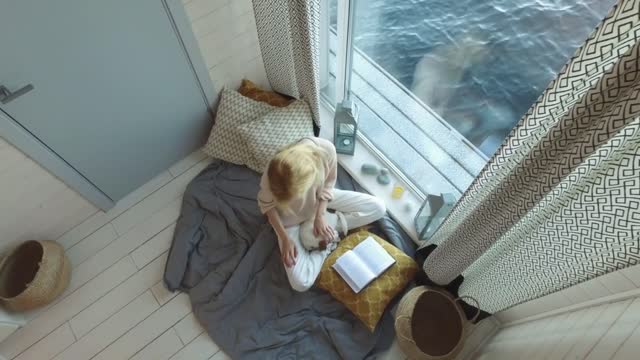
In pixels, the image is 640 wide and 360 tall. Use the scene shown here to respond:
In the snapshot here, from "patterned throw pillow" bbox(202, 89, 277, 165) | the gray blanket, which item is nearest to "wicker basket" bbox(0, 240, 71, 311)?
the gray blanket

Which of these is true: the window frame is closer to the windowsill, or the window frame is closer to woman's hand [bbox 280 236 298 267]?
the windowsill

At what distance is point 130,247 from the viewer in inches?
75.2

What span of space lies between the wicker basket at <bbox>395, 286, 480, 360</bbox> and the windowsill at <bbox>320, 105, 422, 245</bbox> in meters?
0.30

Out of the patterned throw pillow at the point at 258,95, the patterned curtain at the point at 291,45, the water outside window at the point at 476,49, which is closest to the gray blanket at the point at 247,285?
the patterned throw pillow at the point at 258,95

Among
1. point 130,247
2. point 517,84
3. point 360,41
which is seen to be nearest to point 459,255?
point 517,84

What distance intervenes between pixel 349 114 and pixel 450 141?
51 cm

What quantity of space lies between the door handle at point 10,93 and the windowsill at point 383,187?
4.24 ft

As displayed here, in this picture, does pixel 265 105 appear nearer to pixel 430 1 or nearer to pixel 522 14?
pixel 430 1

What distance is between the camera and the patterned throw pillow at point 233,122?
1.93 meters

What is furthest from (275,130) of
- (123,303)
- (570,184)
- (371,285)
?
(570,184)

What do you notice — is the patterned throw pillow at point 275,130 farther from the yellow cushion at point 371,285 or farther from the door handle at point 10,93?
the door handle at point 10,93

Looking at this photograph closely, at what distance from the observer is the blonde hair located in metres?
1.25

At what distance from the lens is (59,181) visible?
1.67 metres

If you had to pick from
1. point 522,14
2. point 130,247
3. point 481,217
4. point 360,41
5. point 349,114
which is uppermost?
point 522,14
